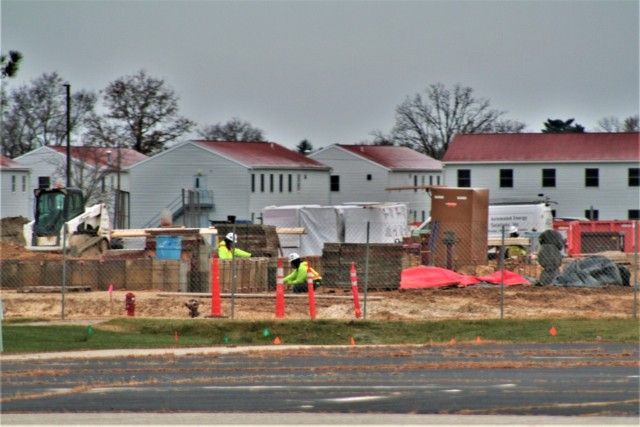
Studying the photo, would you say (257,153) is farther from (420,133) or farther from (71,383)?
(71,383)

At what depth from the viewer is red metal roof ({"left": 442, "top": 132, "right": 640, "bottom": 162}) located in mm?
69125

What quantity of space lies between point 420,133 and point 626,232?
193 feet

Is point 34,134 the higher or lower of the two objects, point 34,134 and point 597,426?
the higher

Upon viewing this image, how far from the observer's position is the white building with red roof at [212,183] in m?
72.8

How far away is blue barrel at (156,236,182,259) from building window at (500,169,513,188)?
3891 cm

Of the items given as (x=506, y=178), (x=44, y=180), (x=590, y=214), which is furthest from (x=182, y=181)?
(x=590, y=214)

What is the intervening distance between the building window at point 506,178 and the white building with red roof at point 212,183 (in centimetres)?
1412

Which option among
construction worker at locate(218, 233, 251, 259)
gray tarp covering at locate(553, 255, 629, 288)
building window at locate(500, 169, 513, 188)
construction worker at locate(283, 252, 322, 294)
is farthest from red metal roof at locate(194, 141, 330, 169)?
construction worker at locate(283, 252, 322, 294)

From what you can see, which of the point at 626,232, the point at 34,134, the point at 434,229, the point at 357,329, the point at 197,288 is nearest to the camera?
the point at 357,329

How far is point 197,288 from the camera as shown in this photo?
103 feet

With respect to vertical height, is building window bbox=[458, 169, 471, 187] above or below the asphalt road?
above

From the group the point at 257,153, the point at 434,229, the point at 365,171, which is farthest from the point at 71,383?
the point at 365,171

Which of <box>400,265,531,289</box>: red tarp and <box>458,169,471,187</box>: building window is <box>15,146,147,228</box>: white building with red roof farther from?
<box>400,265,531,289</box>: red tarp

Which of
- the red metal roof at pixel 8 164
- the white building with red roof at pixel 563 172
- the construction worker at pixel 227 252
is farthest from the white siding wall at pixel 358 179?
the construction worker at pixel 227 252
